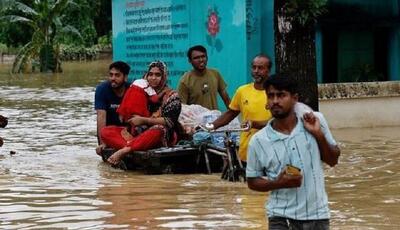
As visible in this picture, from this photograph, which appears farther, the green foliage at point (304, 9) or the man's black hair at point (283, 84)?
the green foliage at point (304, 9)

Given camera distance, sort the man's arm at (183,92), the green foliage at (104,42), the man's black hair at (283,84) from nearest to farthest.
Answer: the man's black hair at (283,84), the man's arm at (183,92), the green foliage at (104,42)

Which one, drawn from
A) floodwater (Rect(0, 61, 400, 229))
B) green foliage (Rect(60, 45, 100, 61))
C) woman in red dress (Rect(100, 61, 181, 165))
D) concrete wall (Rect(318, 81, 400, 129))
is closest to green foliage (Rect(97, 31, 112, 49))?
green foliage (Rect(60, 45, 100, 61))

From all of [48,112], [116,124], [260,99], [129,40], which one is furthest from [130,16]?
[260,99]

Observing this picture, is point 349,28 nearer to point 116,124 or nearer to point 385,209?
Answer: point 116,124

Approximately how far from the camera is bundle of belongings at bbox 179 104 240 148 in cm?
1085

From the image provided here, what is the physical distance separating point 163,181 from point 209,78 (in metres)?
1.70

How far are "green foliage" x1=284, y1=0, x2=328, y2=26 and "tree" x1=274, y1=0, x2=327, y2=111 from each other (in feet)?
0.05

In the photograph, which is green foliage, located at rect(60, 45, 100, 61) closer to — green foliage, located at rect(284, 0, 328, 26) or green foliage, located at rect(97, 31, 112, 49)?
green foliage, located at rect(97, 31, 112, 49)

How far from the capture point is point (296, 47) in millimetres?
11828

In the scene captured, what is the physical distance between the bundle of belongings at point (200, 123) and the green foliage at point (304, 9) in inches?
62.5

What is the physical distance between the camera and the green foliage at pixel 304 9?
1121 cm

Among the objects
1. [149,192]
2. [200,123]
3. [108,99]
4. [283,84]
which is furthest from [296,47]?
[283,84]

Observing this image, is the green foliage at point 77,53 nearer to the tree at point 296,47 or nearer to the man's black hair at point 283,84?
the tree at point 296,47

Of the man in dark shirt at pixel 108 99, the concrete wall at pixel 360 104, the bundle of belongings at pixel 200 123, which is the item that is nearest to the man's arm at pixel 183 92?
the bundle of belongings at pixel 200 123
